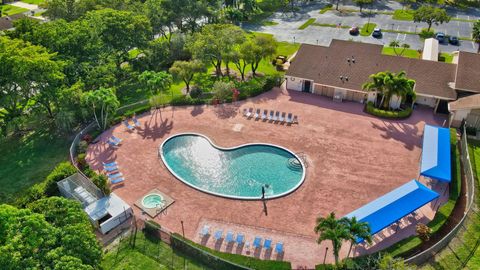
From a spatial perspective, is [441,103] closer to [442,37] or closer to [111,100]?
[442,37]

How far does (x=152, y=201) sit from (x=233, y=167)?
31.4 feet

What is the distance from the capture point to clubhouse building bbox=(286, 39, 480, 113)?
48531mm

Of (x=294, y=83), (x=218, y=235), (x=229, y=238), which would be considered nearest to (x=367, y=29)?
(x=294, y=83)

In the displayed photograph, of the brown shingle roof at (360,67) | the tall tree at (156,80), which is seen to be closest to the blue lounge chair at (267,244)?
the tall tree at (156,80)

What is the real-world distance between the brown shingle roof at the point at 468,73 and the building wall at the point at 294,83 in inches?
806

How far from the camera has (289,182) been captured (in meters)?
38.1

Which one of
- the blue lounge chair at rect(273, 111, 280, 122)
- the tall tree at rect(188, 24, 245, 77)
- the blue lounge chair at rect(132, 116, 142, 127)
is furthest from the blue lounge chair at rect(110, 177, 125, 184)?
the tall tree at rect(188, 24, 245, 77)

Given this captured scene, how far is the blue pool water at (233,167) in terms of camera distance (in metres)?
37.5

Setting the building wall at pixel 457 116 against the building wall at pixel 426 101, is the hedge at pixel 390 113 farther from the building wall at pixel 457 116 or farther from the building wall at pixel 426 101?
the building wall at pixel 457 116

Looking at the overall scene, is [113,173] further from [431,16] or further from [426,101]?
[431,16]

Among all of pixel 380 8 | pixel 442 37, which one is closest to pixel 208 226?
pixel 442 37

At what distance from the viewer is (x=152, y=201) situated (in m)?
36.0

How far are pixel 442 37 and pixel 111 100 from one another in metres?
62.6

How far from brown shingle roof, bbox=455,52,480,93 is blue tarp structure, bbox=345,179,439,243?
2077cm
